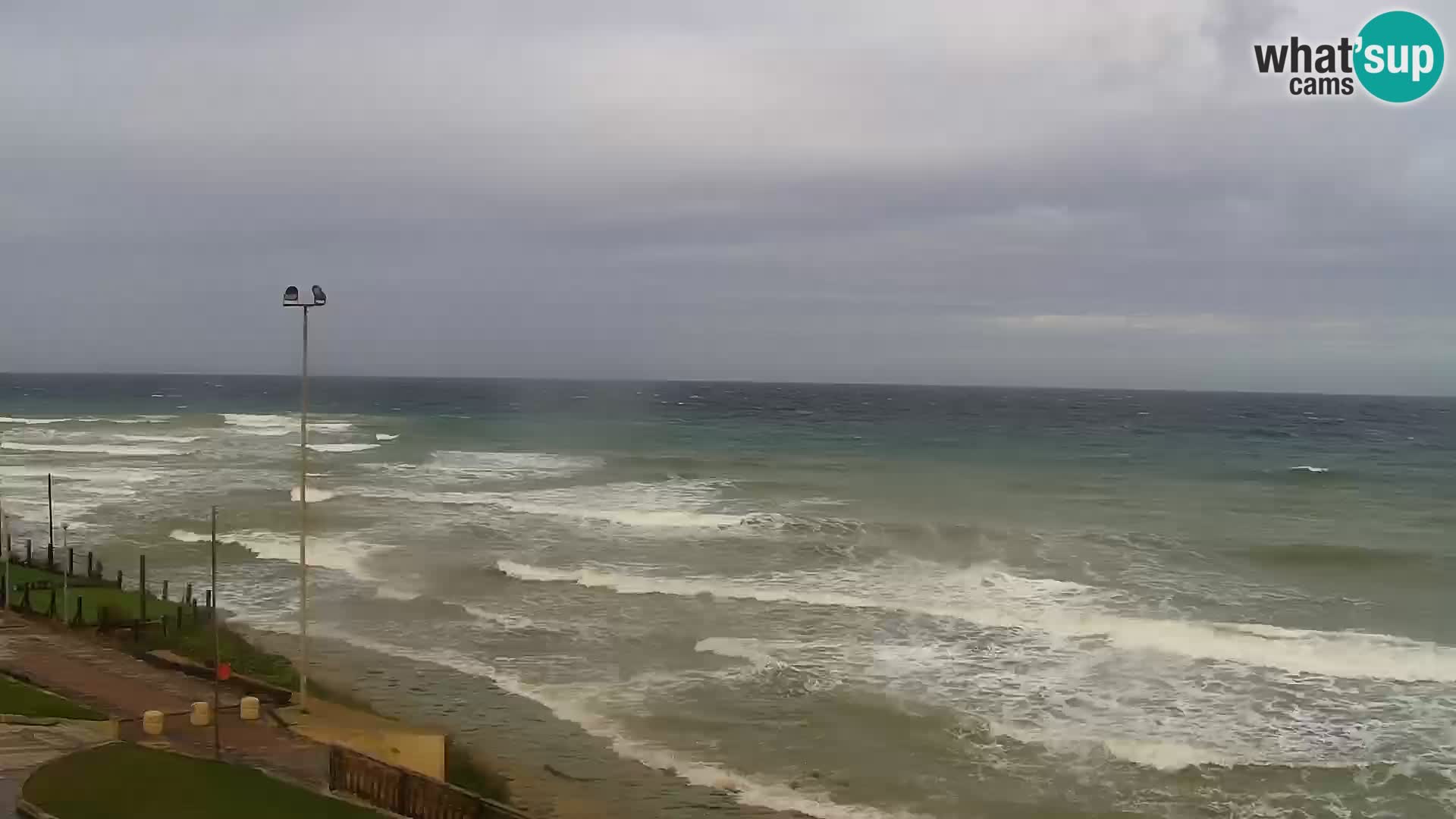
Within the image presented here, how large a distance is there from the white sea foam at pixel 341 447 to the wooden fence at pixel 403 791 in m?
60.8

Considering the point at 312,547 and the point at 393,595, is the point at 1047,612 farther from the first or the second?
the point at 312,547

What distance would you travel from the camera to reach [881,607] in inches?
1088

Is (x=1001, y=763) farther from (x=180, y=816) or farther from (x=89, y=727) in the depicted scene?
(x=89, y=727)

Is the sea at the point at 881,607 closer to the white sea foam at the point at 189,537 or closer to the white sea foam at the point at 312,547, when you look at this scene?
the white sea foam at the point at 312,547

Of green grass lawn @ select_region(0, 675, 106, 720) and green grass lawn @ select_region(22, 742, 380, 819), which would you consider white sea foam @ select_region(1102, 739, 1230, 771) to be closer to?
green grass lawn @ select_region(22, 742, 380, 819)

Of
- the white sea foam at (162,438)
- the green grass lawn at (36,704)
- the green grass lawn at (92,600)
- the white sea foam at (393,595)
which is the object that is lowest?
the white sea foam at (393,595)

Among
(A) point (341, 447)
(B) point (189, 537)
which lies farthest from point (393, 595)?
(A) point (341, 447)

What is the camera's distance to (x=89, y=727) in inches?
605

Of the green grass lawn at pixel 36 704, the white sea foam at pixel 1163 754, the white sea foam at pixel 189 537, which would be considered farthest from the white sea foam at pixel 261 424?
the white sea foam at pixel 1163 754

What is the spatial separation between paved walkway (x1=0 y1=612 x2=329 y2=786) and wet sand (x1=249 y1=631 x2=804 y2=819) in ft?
9.24

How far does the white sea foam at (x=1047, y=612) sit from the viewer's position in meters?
23.3

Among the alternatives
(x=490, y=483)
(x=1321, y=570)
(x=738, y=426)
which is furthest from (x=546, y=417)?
(x=1321, y=570)

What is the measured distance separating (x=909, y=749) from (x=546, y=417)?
10009cm

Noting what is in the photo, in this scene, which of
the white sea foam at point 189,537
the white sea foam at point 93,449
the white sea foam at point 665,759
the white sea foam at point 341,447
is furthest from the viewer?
the white sea foam at point 341,447
